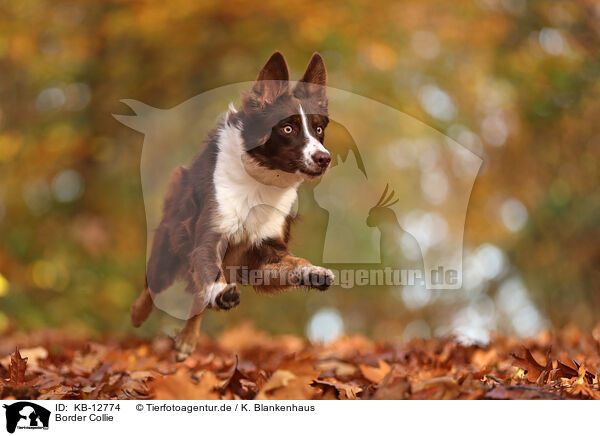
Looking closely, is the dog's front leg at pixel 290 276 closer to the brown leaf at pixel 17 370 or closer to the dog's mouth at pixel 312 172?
the dog's mouth at pixel 312 172

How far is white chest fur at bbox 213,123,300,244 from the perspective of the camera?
2.09 metres

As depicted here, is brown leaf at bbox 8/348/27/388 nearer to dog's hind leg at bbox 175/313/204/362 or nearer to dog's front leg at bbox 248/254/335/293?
dog's hind leg at bbox 175/313/204/362

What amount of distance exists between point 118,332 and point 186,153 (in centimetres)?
600

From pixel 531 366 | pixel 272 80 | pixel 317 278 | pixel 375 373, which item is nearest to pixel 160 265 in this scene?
pixel 317 278

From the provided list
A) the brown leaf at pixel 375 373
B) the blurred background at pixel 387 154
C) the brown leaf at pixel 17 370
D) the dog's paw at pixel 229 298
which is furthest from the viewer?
the blurred background at pixel 387 154

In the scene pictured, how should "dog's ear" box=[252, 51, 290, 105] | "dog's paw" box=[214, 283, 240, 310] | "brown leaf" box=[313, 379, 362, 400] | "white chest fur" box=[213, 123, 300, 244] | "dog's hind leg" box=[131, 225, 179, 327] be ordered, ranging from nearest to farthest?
"dog's paw" box=[214, 283, 240, 310]
"dog's ear" box=[252, 51, 290, 105]
"white chest fur" box=[213, 123, 300, 244]
"dog's hind leg" box=[131, 225, 179, 327]
"brown leaf" box=[313, 379, 362, 400]

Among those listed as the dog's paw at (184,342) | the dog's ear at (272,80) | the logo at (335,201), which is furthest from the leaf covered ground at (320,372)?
the dog's ear at (272,80)

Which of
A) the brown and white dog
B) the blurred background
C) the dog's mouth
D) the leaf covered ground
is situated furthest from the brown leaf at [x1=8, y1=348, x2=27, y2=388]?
the blurred background

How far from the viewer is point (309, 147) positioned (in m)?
2.02

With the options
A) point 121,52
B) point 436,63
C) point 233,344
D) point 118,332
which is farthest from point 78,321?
point 436,63

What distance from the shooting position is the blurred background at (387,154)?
648cm

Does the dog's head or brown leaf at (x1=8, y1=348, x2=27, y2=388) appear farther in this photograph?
brown leaf at (x1=8, y1=348, x2=27, y2=388)

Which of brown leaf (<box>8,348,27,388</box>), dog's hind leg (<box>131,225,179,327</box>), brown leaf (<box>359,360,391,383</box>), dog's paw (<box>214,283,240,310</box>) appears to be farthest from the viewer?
brown leaf (<box>359,360,391,383</box>)
